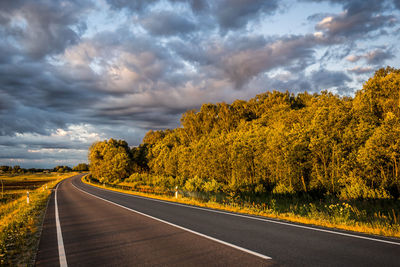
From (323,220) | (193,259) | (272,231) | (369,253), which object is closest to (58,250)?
(193,259)

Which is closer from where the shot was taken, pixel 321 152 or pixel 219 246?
pixel 219 246

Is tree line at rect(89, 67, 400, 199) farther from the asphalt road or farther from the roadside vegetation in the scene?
the asphalt road

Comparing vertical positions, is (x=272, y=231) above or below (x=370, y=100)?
below

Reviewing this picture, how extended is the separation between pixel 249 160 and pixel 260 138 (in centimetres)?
350

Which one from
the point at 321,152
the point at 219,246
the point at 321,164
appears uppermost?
the point at 321,152

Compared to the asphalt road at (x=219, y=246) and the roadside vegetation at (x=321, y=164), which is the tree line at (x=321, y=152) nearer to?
the roadside vegetation at (x=321, y=164)

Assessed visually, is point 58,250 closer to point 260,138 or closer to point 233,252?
point 233,252

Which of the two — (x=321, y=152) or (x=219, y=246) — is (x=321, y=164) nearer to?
(x=321, y=152)

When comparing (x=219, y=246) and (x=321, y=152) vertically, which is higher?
(x=321, y=152)

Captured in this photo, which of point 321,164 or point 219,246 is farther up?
point 321,164

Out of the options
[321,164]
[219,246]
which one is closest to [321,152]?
[321,164]

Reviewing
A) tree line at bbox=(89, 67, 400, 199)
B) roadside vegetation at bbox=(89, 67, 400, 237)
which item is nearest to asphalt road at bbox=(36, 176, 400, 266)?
roadside vegetation at bbox=(89, 67, 400, 237)

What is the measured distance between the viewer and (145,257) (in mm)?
5719

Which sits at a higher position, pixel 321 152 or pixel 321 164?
pixel 321 152
